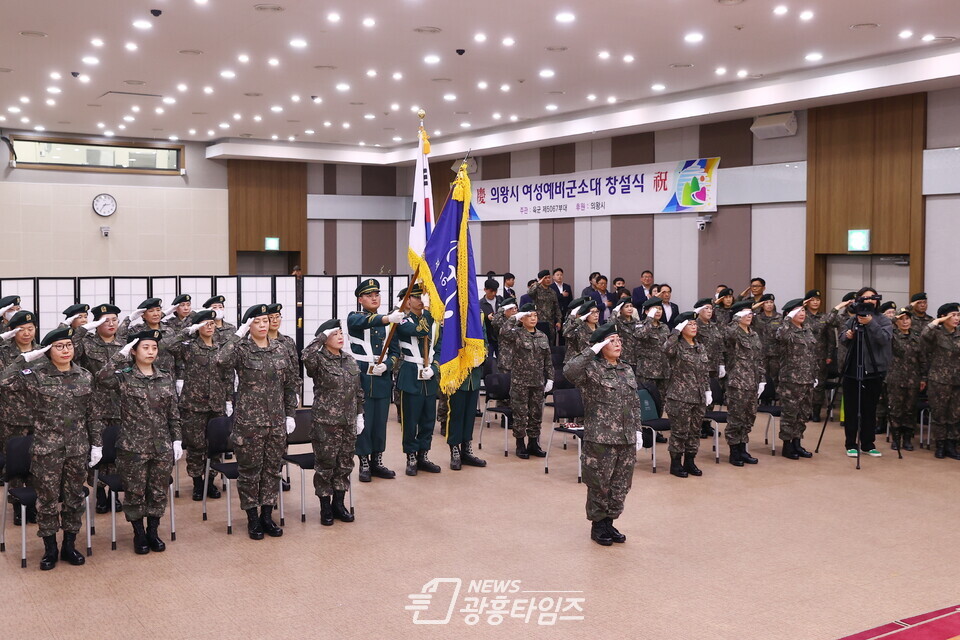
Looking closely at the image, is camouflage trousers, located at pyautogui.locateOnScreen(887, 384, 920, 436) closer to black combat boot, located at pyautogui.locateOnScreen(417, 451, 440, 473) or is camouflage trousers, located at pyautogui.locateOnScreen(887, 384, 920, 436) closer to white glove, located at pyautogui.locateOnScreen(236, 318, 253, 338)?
black combat boot, located at pyautogui.locateOnScreen(417, 451, 440, 473)

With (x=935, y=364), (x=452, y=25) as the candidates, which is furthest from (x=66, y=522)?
(x=935, y=364)

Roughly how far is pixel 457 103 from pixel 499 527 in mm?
10321

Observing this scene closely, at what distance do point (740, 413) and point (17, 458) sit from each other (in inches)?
266

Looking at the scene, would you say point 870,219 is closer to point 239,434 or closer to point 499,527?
point 499,527

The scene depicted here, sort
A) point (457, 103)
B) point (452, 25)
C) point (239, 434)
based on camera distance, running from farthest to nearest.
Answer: point (457, 103)
point (452, 25)
point (239, 434)

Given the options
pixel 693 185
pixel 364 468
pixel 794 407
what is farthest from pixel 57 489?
pixel 693 185

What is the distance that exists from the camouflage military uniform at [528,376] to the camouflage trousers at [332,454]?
2.88 m

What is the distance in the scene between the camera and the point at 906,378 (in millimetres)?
10156

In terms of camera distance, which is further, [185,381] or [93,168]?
[93,168]

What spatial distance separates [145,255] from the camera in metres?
21.0

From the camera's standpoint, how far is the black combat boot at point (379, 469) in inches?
340

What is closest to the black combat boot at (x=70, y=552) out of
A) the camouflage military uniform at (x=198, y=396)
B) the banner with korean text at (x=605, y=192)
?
the camouflage military uniform at (x=198, y=396)

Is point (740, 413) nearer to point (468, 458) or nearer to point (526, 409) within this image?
point (526, 409)

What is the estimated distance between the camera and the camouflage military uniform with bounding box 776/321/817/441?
31.1 feet
